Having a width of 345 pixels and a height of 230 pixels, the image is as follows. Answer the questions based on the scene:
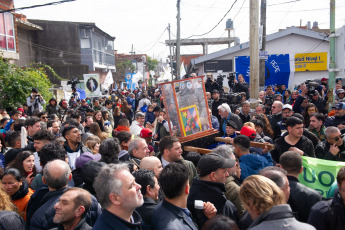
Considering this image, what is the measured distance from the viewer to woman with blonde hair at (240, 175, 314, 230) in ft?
7.06

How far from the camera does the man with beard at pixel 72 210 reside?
2643 millimetres

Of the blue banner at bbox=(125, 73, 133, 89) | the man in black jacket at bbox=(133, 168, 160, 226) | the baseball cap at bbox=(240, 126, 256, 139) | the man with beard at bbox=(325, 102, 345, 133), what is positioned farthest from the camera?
the blue banner at bbox=(125, 73, 133, 89)

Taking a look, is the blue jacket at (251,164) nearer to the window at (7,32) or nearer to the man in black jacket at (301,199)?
the man in black jacket at (301,199)

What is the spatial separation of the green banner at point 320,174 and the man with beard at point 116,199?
9.04 ft

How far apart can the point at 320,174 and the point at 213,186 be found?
198 centimetres

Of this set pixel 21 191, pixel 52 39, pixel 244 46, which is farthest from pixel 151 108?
pixel 52 39

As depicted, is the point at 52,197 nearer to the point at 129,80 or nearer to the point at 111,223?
the point at 111,223

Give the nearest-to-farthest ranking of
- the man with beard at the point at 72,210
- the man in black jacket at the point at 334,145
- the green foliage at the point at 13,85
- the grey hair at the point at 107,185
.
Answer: the grey hair at the point at 107,185
the man with beard at the point at 72,210
the man in black jacket at the point at 334,145
the green foliage at the point at 13,85

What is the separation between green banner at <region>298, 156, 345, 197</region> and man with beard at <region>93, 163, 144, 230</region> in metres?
2.76

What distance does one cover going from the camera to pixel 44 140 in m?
4.95

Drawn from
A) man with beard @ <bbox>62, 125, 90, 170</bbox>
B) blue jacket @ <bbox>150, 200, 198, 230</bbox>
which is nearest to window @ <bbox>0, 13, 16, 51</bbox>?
man with beard @ <bbox>62, 125, 90, 170</bbox>

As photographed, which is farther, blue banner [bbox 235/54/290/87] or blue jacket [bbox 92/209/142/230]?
blue banner [bbox 235/54/290/87]

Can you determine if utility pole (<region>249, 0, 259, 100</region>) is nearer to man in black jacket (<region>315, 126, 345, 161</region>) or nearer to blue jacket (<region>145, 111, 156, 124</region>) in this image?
blue jacket (<region>145, 111, 156, 124</region>)

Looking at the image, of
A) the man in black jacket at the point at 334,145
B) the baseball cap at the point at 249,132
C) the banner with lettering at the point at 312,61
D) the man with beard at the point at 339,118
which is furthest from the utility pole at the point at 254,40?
the banner with lettering at the point at 312,61
